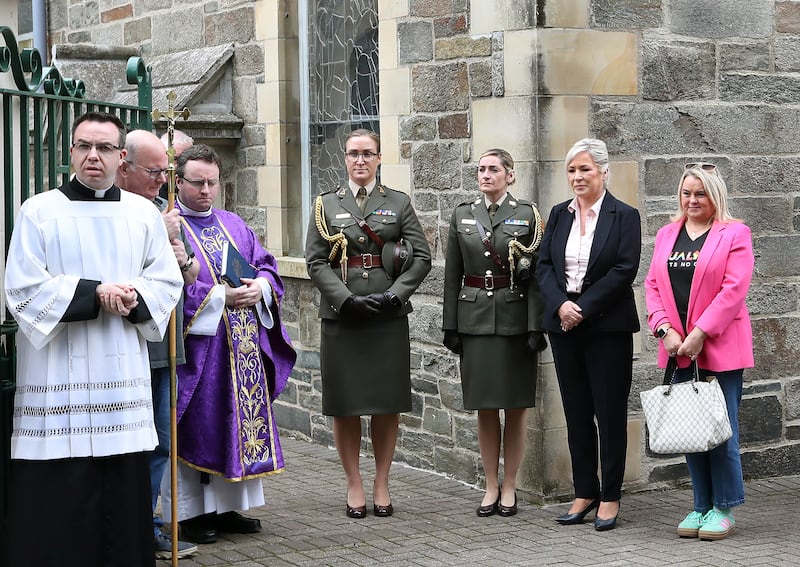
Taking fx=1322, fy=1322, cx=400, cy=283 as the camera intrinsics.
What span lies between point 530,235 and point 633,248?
59 centimetres

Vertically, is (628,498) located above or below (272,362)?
below

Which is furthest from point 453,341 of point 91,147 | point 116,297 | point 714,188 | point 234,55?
point 234,55

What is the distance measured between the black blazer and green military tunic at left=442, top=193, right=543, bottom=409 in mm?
250

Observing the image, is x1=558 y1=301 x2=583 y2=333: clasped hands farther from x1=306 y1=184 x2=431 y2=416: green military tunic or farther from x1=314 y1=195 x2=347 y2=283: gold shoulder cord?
x1=314 y1=195 x2=347 y2=283: gold shoulder cord

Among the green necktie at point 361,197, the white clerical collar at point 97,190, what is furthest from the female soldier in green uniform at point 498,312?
the white clerical collar at point 97,190

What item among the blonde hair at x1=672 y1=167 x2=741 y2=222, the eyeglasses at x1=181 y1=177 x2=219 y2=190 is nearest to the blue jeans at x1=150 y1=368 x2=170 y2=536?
the eyeglasses at x1=181 y1=177 x2=219 y2=190

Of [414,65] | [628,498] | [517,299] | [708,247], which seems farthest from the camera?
[414,65]

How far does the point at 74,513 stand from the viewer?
5.08m

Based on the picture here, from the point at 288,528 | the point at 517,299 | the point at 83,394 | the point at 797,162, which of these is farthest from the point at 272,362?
the point at 797,162

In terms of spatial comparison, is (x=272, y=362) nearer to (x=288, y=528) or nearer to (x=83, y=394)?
(x=288, y=528)

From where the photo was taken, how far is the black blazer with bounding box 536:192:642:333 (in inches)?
257

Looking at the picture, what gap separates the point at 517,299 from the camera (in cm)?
693

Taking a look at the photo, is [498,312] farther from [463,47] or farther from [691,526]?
[463,47]

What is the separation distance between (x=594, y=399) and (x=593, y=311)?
49 cm
